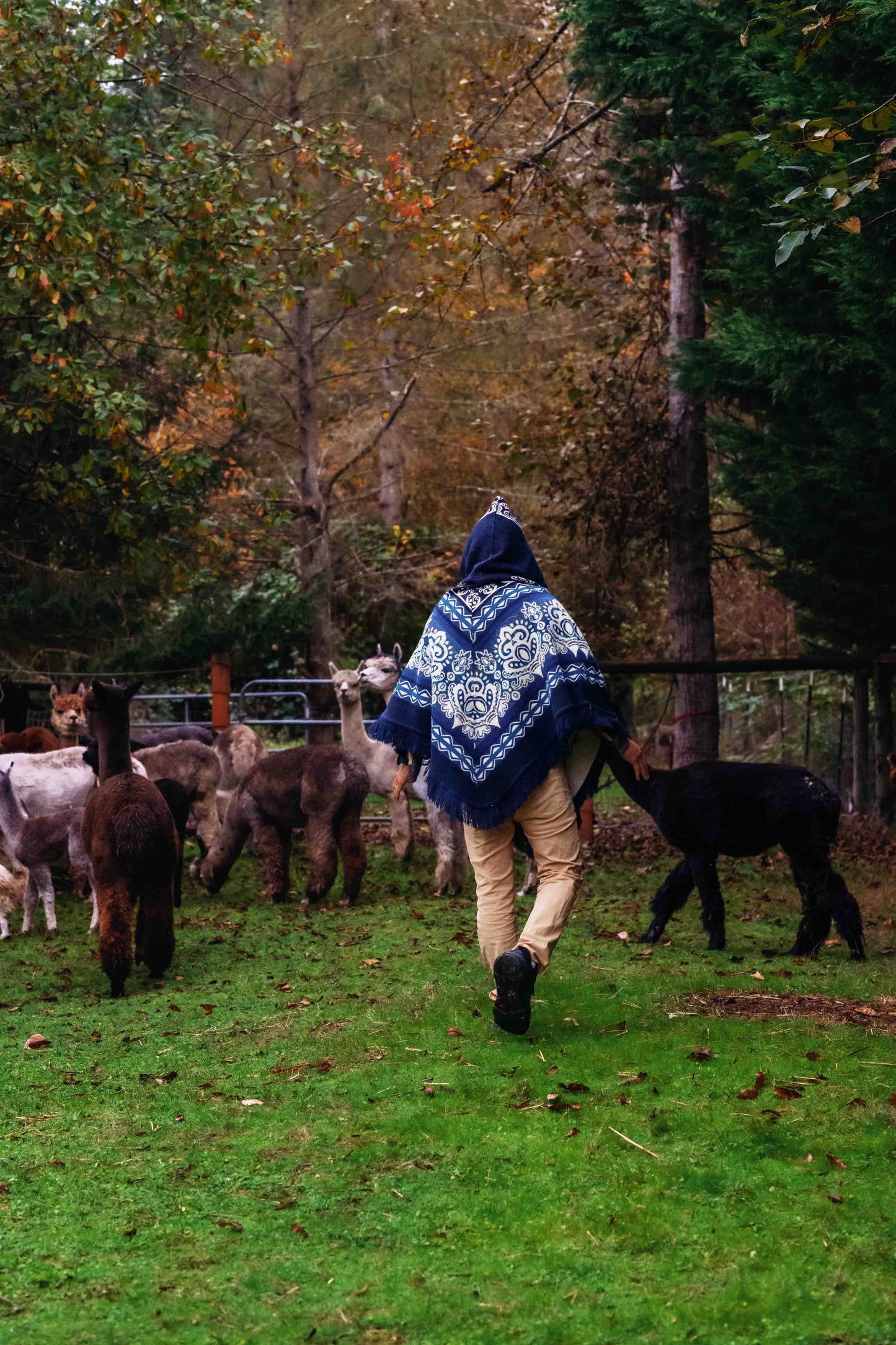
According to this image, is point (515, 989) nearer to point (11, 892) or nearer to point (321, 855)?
point (321, 855)

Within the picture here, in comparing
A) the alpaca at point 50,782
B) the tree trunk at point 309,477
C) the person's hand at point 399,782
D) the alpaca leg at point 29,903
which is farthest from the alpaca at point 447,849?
the tree trunk at point 309,477

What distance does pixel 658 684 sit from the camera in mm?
27812

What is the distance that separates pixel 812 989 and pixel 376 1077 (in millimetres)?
2574

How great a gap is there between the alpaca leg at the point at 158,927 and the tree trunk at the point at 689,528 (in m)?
7.54

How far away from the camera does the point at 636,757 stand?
6.70m

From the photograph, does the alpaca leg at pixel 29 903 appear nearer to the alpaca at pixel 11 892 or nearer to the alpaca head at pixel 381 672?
the alpaca at pixel 11 892

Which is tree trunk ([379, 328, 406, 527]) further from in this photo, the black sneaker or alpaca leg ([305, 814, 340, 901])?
the black sneaker

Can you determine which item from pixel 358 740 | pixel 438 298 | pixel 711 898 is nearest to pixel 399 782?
pixel 711 898

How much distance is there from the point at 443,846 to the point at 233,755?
8.68 feet

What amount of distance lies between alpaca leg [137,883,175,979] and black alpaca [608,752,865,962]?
2.70m

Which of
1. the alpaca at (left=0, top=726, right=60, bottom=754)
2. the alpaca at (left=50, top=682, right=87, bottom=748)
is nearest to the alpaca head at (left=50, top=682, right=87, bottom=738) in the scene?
the alpaca at (left=50, top=682, right=87, bottom=748)

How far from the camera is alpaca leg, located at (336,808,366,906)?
1112 centimetres

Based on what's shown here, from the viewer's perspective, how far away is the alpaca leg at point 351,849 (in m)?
11.1

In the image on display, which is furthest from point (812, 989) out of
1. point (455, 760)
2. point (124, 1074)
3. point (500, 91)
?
point (500, 91)
